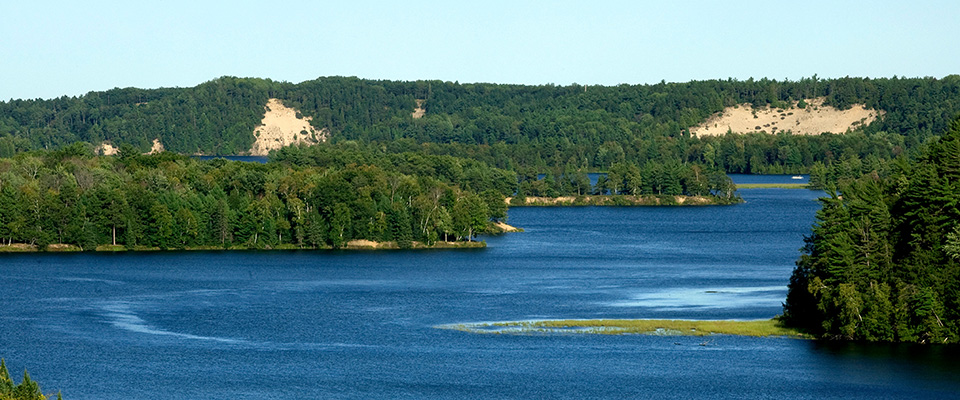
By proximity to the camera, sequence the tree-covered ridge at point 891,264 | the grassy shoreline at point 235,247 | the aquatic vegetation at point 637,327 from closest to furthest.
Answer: the tree-covered ridge at point 891,264
the aquatic vegetation at point 637,327
the grassy shoreline at point 235,247

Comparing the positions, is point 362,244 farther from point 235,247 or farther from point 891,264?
point 891,264

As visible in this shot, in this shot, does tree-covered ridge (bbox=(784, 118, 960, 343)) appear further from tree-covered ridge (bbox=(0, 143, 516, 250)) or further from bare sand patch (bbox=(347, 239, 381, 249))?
bare sand patch (bbox=(347, 239, 381, 249))

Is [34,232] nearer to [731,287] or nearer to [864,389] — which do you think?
[731,287]

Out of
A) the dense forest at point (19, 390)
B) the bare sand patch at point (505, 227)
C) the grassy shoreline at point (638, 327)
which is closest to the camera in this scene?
the dense forest at point (19, 390)

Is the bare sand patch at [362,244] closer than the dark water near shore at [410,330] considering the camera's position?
No

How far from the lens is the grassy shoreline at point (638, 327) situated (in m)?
80.2

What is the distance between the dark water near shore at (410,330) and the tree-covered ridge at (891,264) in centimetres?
202

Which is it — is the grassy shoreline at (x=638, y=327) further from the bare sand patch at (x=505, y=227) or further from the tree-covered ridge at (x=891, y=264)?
the bare sand patch at (x=505, y=227)

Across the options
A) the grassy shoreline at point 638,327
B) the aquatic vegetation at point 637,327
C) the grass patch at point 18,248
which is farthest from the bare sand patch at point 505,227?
the aquatic vegetation at point 637,327

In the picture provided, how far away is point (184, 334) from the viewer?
8331 cm

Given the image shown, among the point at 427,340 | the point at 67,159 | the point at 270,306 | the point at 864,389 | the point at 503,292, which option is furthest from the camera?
the point at 67,159

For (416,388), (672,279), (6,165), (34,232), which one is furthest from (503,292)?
(6,165)

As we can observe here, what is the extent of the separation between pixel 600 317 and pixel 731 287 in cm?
2112

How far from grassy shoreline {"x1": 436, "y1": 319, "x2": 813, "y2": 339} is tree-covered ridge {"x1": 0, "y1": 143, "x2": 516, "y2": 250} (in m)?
56.1
